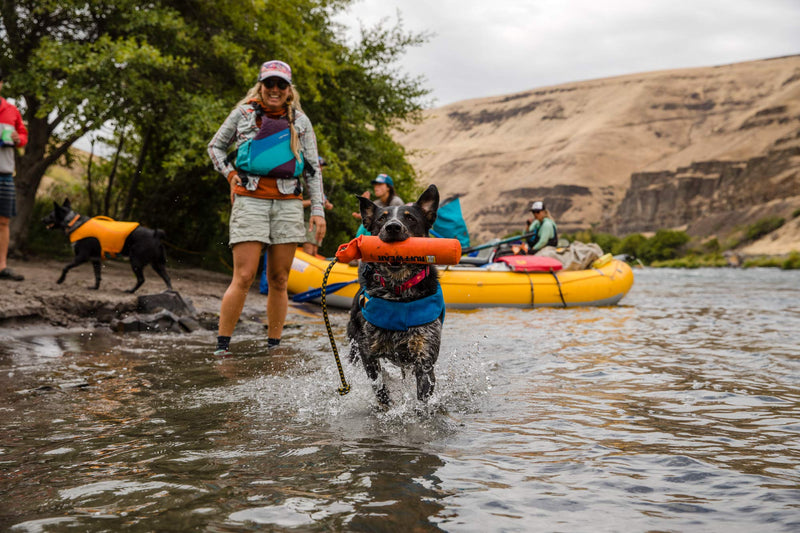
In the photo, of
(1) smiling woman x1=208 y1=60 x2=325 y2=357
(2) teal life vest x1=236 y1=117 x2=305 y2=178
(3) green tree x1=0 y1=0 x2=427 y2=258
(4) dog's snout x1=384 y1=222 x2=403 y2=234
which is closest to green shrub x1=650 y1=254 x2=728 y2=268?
(3) green tree x1=0 y1=0 x2=427 y2=258

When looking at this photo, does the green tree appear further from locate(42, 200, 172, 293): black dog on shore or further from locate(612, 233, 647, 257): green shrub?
locate(612, 233, 647, 257): green shrub

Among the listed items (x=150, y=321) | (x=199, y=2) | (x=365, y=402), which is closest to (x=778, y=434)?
(x=365, y=402)

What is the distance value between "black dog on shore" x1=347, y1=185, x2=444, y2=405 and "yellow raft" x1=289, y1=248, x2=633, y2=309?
23.0 ft

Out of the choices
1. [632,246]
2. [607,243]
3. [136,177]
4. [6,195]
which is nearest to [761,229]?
[632,246]

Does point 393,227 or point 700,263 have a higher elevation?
point 700,263

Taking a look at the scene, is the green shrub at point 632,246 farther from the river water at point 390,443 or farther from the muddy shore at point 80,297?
the river water at point 390,443

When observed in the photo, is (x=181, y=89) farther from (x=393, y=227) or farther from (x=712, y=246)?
(x=712, y=246)

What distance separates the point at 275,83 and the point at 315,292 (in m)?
6.36

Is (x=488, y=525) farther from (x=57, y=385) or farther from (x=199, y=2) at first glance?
(x=199, y=2)

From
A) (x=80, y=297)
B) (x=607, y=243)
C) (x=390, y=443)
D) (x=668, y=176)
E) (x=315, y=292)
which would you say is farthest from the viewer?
(x=668, y=176)

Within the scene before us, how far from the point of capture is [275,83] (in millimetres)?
5309

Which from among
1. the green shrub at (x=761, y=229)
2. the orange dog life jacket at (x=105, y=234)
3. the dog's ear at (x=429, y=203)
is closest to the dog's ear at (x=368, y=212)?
the dog's ear at (x=429, y=203)

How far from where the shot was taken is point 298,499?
2383 mm

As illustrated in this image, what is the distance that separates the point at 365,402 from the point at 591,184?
173744mm
